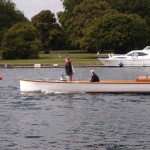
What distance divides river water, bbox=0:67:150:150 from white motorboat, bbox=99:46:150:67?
45966 mm

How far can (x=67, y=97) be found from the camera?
45.4 metres

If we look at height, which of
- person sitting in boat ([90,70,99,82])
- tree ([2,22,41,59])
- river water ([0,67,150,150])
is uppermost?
tree ([2,22,41,59])

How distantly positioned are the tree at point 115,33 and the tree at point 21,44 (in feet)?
31.6

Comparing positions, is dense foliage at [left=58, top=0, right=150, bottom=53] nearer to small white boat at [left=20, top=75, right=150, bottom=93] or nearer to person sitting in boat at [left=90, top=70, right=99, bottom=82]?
small white boat at [left=20, top=75, right=150, bottom=93]

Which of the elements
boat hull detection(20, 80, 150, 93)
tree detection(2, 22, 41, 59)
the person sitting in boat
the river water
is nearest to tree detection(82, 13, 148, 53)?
tree detection(2, 22, 41, 59)

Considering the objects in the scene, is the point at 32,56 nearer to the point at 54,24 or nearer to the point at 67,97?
the point at 54,24

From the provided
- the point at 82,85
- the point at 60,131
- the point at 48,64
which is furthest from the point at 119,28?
the point at 60,131

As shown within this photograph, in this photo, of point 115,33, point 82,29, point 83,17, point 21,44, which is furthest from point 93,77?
point 83,17

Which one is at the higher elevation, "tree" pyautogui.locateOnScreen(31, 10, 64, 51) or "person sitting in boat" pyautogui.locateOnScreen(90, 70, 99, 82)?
"tree" pyautogui.locateOnScreen(31, 10, 64, 51)

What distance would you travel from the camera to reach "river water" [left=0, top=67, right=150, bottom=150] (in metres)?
26.5

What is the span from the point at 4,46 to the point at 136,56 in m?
24.2

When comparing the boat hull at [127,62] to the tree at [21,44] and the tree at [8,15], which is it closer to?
the tree at [21,44]

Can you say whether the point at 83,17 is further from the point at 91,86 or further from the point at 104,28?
the point at 91,86

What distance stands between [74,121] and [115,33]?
256 feet
